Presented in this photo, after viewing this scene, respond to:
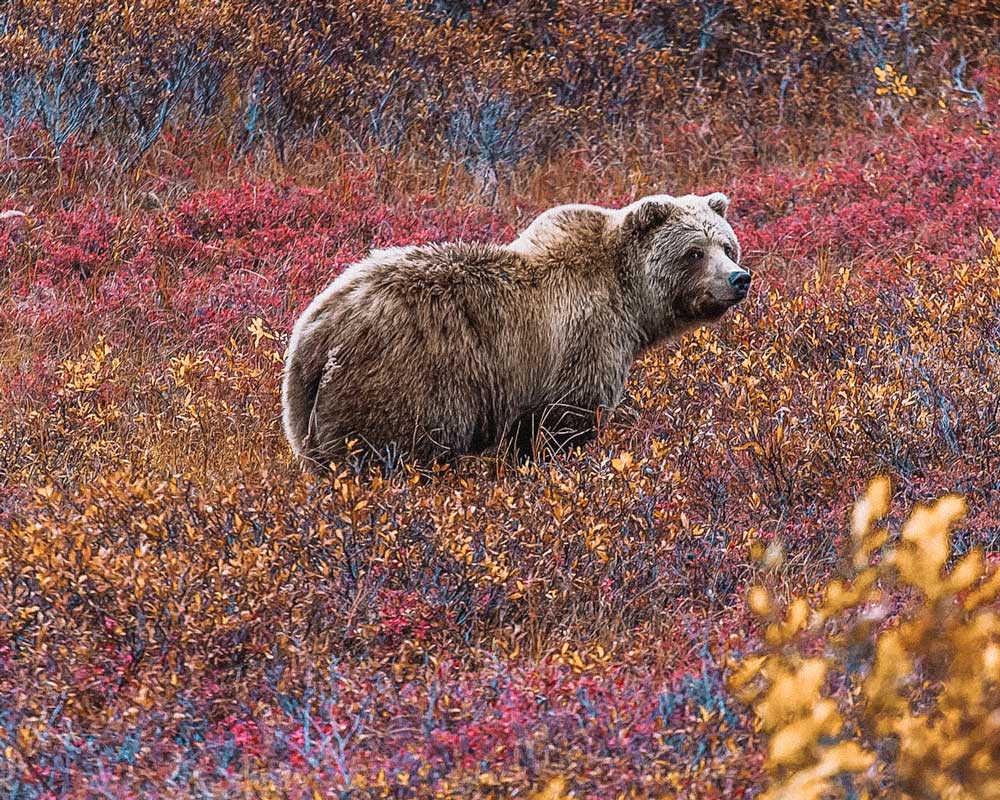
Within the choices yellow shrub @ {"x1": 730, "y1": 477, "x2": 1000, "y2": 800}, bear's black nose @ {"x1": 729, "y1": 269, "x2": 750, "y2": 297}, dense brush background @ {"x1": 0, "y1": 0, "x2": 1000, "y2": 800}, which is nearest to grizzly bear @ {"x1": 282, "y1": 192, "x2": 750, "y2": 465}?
bear's black nose @ {"x1": 729, "y1": 269, "x2": 750, "y2": 297}

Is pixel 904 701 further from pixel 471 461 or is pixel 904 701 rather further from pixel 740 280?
pixel 740 280

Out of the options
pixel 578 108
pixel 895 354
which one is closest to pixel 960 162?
pixel 578 108

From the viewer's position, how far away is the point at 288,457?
5574 mm

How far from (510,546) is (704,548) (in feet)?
2.21

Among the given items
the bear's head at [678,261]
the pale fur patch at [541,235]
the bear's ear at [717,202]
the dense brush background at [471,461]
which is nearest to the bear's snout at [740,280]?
the bear's head at [678,261]

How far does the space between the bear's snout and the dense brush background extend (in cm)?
37

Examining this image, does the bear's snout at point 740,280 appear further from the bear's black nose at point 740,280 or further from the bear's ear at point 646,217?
the bear's ear at point 646,217

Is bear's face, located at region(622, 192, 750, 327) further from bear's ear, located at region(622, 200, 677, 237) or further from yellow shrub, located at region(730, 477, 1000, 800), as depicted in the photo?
yellow shrub, located at region(730, 477, 1000, 800)

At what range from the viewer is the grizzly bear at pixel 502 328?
5.03 meters

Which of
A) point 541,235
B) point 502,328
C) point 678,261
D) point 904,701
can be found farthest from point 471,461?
point 904,701

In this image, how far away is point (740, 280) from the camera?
577 cm

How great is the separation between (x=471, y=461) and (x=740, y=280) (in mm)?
1505

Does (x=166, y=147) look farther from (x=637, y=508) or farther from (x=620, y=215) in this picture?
(x=637, y=508)

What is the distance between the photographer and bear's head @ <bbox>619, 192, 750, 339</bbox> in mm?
5848
